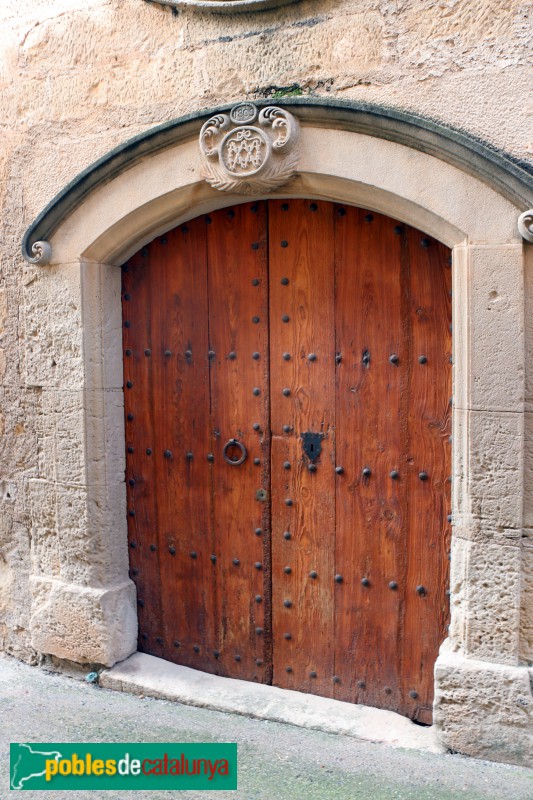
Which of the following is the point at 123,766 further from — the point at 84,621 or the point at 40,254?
the point at 40,254

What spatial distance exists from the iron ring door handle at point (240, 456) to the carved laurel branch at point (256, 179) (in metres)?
1.00

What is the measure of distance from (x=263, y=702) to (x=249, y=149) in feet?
7.03

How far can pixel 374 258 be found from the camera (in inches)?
105

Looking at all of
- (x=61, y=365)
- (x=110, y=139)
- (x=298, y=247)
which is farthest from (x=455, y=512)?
(x=110, y=139)

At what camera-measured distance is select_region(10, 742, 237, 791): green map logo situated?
7.89 feet

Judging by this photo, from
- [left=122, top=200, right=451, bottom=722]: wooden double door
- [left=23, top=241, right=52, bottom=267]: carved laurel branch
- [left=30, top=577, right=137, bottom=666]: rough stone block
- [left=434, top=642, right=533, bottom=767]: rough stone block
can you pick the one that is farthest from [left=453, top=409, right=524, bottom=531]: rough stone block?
[left=23, top=241, right=52, bottom=267]: carved laurel branch

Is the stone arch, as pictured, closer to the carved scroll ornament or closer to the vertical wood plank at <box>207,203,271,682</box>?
the carved scroll ornament

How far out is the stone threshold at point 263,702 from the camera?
8.67 ft

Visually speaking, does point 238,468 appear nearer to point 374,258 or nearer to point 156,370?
point 156,370

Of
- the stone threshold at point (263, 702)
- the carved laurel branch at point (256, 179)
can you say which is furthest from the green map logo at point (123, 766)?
the carved laurel branch at point (256, 179)

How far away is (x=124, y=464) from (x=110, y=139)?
4.58ft

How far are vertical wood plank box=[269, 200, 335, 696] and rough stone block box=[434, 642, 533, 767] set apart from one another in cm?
55

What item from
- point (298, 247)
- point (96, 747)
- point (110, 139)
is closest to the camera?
point (96, 747)

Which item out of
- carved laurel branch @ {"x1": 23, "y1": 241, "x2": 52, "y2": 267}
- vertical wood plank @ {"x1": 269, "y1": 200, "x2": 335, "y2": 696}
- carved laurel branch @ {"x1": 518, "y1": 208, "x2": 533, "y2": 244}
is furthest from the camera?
carved laurel branch @ {"x1": 23, "y1": 241, "x2": 52, "y2": 267}
